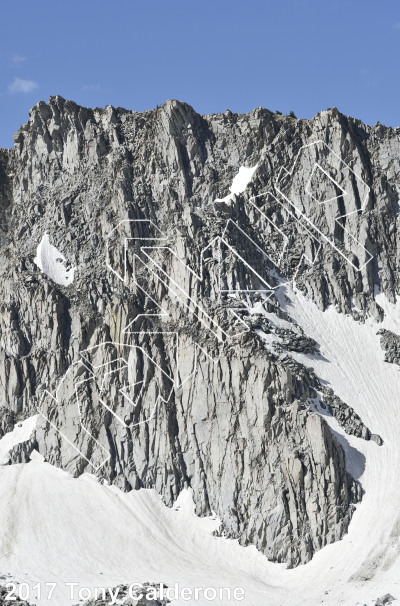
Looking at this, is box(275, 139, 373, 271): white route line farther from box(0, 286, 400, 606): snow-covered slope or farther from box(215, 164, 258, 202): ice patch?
box(0, 286, 400, 606): snow-covered slope

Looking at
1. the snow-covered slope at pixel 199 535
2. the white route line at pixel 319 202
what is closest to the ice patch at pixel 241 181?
the white route line at pixel 319 202

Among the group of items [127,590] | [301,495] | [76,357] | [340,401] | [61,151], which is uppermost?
[61,151]

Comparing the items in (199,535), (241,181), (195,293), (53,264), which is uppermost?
(241,181)

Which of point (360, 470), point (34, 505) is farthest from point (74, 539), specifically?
point (360, 470)

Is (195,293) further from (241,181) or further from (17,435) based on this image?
(17,435)

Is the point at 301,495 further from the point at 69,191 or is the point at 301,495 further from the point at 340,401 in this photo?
the point at 69,191

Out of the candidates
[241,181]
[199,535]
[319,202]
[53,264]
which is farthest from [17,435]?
[319,202]
